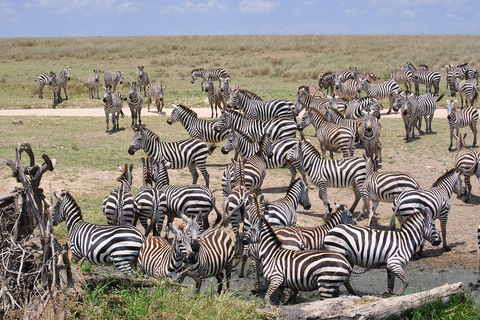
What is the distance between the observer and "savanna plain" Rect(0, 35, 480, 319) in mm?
7871

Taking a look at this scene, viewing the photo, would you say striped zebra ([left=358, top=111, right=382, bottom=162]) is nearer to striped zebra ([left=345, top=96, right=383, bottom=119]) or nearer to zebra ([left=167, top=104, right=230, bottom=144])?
striped zebra ([left=345, top=96, right=383, bottom=119])

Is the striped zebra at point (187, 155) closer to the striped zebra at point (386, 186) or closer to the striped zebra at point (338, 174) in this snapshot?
the striped zebra at point (338, 174)

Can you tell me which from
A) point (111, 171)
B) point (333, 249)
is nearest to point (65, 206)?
point (333, 249)

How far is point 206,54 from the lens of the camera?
45.6 metres

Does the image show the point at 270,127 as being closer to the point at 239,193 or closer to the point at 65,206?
the point at 239,193

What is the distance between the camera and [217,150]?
624 inches

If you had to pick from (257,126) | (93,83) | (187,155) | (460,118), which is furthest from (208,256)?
(93,83)

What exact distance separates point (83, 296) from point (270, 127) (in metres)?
9.26

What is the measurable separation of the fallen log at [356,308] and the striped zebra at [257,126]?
27.1 feet

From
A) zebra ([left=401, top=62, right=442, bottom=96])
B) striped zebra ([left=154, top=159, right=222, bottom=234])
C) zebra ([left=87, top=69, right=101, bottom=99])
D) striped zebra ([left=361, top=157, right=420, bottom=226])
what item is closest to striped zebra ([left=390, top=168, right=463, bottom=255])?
striped zebra ([left=361, top=157, right=420, bottom=226])

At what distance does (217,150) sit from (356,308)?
1011 cm

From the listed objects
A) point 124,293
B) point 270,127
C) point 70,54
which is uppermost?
point 70,54

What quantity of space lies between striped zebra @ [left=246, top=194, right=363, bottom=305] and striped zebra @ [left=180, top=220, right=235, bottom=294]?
51 centimetres

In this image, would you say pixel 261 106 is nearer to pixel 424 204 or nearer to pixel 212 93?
pixel 212 93
